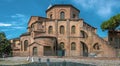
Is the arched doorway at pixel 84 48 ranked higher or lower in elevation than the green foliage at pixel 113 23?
lower

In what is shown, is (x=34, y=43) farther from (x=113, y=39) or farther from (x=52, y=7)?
(x=113, y=39)

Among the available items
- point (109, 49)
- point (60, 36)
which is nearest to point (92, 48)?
point (109, 49)

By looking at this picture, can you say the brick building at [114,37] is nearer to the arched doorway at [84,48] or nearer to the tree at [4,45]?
the arched doorway at [84,48]

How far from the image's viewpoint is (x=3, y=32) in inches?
2756

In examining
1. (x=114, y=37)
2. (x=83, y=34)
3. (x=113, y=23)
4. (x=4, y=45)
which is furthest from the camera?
(x=114, y=37)

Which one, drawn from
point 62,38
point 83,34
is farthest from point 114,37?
point 62,38

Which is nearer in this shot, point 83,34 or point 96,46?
point 83,34

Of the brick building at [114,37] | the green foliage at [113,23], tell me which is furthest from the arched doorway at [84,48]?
the green foliage at [113,23]

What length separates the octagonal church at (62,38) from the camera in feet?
206

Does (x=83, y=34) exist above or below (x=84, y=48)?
above

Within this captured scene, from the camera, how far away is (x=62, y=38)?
2660 inches

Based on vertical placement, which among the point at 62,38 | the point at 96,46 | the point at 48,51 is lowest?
the point at 48,51

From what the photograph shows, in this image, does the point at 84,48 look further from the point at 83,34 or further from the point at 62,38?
the point at 62,38

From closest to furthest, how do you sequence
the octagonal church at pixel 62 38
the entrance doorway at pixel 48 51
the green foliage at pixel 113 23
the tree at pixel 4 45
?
the entrance doorway at pixel 48 51 < the octagonal church at pixel 62 38 < the tree at pixel 4 45 < the green foliage at pixel 113 23
